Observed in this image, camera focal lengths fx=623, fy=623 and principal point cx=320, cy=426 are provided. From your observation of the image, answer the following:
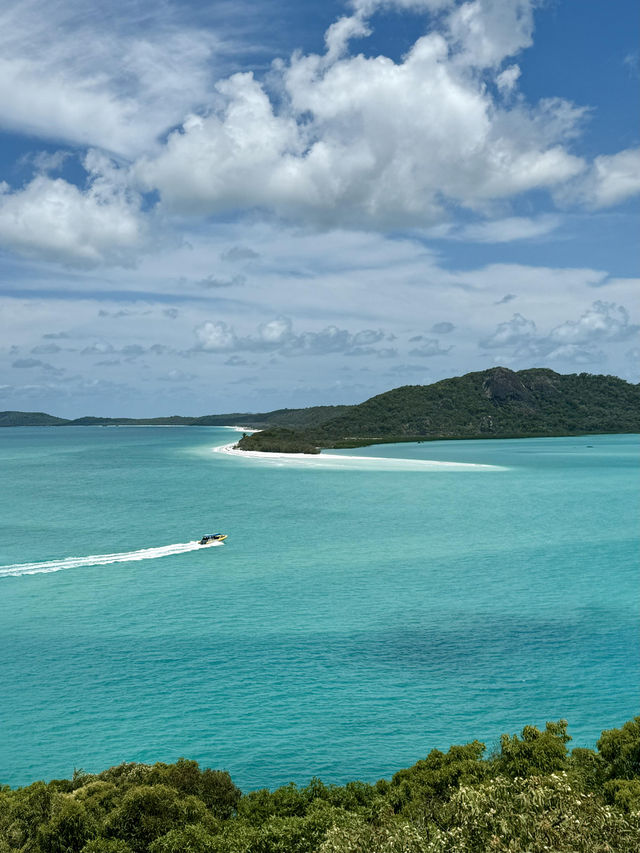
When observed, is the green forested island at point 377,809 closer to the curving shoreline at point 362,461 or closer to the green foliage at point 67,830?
the green foliage at point 67,830

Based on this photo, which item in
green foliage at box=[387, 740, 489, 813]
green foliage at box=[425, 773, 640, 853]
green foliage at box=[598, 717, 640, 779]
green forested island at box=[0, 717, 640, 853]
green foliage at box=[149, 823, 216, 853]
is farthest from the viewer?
green foliage at box=[598, 717, 640, 779]

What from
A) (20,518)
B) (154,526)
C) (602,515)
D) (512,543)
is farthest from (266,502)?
(602,515)

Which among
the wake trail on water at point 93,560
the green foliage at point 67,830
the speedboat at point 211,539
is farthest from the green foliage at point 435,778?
the speedboat at point 211,539

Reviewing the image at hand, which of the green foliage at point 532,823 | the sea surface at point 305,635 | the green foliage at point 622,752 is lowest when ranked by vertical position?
the sea surface at point 305,635

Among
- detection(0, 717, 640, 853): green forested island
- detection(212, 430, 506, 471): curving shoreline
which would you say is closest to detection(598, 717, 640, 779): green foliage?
detection(0, 717, 640, 853): green forested island

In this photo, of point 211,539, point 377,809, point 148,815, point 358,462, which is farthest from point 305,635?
point 358,462

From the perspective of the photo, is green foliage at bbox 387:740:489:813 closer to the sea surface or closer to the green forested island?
the green forested island
